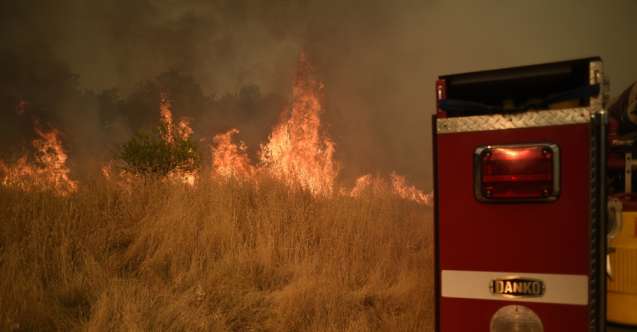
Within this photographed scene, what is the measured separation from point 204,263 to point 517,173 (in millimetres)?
4173

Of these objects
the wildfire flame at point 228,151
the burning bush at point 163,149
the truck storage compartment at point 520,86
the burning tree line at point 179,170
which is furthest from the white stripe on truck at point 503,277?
the burning bush at point 163,149

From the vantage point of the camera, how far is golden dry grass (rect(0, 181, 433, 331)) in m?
3.96

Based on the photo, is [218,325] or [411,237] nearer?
[218,325]

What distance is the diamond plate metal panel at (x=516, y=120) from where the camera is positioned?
2148 millimetres

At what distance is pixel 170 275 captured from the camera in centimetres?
489

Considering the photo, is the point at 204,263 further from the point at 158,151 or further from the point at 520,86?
the point at 158,151

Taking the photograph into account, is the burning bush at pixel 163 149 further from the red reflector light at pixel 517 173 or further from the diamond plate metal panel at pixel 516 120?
the red reflector light at pixel 517 173

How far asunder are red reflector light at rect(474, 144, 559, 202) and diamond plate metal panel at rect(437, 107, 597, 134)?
13 cm

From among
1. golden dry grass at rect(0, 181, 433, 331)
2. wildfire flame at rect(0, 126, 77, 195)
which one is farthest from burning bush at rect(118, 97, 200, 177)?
golden dry grass at rect(0, 181, 433, 331)

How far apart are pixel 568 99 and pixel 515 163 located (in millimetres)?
620

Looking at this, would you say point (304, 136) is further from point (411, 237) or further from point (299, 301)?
point (299, 301)

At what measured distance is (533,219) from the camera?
7.22ft

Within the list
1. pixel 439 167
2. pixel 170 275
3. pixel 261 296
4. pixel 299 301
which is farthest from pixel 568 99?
pixel 170 275

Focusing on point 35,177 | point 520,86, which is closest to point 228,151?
point 35,177
